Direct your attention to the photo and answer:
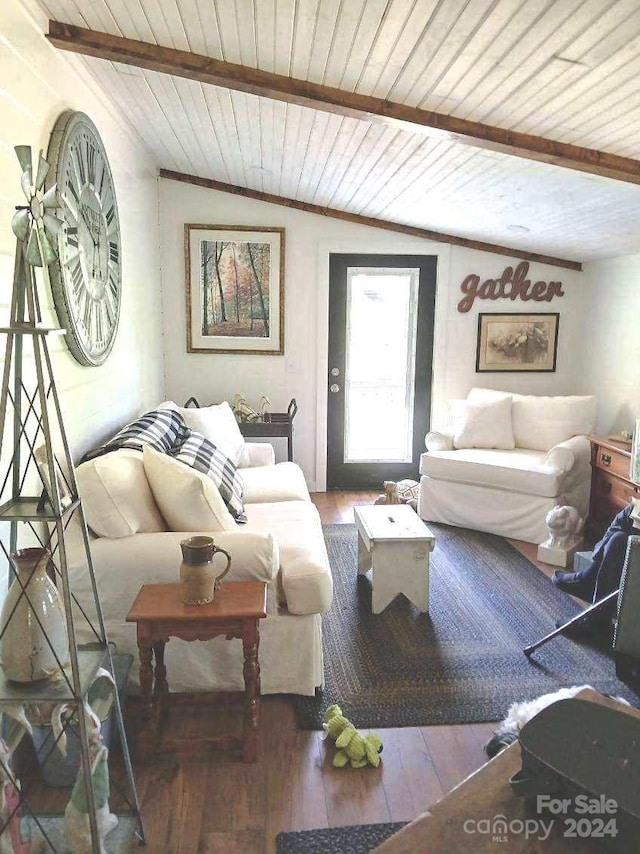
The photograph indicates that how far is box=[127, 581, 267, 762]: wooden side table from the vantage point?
1.84 metres

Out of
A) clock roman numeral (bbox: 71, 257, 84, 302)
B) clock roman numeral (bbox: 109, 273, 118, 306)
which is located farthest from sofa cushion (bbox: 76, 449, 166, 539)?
clock roman numeral (bbox: 109, 273, 118, 306)

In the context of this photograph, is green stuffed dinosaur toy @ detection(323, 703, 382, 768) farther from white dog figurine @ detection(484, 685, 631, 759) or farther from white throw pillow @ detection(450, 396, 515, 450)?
white throw pillow @ detection(450, 396, 515, 450)

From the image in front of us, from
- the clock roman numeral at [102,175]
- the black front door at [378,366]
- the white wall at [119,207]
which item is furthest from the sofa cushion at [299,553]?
the black front door at [378,366]

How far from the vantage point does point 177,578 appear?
7.11 ft

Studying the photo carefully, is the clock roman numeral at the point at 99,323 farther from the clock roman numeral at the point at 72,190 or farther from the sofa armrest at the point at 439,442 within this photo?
the sofa armrest at the point at 439,442

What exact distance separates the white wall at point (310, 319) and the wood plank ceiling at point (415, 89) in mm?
875

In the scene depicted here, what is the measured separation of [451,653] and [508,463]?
1.72m

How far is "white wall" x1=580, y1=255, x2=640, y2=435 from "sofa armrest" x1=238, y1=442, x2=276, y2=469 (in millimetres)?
2543

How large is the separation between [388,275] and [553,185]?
204 centimetres

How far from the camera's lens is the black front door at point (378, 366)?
16.0 feet

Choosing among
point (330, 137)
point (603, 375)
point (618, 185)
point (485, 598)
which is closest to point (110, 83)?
point (330, 137)

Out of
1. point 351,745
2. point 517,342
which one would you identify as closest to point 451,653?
point 351,745

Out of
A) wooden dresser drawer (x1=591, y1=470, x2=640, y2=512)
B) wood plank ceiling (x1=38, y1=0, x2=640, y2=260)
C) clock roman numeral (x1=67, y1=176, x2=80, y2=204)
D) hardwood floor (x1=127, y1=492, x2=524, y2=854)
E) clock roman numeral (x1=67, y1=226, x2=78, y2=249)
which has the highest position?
Result: wood plank ceiling (x1=38, y1=0, x2=640, y2=260)

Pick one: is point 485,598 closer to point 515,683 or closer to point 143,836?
point 515,683
